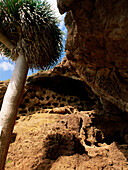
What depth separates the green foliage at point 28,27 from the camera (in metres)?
3.93

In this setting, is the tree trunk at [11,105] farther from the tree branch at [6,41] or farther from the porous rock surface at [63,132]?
the porous rock surface at [63,132]

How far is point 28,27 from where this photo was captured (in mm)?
3928

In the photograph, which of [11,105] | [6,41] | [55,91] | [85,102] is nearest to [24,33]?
[6,41]

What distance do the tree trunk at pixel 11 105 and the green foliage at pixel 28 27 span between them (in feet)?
1.49

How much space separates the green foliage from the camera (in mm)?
3928

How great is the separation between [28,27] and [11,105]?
3.00 m

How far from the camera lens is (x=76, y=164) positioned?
2.73 meters

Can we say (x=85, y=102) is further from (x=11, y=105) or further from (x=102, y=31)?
(x=102, y=31)

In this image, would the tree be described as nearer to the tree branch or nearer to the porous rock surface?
the tree branch

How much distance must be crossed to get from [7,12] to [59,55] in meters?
2.82

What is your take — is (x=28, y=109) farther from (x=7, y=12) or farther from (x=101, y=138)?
(x=7, y=12)

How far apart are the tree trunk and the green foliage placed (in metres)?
0.45

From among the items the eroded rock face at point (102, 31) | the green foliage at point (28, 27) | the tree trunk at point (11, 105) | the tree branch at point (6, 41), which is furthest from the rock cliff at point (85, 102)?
the tree branch at point (6, 41)

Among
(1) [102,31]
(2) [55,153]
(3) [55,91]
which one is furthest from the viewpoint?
(3) [55,91]
